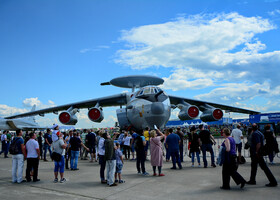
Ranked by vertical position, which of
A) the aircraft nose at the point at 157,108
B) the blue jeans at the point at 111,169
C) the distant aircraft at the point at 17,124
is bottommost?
the blue jeans at the point at 111,169

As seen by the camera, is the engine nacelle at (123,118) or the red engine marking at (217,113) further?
the red engine marking at (217,113)

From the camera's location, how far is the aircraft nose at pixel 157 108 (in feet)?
43.1

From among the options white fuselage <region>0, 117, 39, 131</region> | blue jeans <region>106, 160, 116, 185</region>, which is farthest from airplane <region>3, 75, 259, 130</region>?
white fuselage <region>0, 117, 39, 131</region>

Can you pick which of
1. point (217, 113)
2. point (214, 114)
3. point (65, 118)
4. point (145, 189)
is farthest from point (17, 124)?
point (145, 189)

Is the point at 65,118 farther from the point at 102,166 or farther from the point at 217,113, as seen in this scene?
the point at 102,166

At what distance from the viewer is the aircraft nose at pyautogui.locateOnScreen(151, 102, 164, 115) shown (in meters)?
13.1

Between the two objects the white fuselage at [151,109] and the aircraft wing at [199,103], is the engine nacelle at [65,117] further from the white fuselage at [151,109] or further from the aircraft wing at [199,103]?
the aircraft wing at [199,103]

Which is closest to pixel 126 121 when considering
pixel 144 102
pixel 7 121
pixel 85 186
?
pixel 144 102

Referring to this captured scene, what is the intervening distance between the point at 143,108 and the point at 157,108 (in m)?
1.15

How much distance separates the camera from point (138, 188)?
19.4ft

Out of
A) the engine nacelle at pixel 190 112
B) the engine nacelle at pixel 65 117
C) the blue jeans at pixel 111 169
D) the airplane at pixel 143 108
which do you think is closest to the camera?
the blue jeans at pixel 111 169

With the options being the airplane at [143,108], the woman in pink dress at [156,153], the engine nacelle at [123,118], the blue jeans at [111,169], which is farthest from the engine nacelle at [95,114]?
the blue jeans at [111,169]

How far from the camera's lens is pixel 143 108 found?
14.0 meters

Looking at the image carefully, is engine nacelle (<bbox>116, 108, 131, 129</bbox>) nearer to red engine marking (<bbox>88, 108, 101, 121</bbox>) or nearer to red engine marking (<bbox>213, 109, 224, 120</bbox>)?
red engine marking (<bbox>88, 108, 101, 121</bbox>)
